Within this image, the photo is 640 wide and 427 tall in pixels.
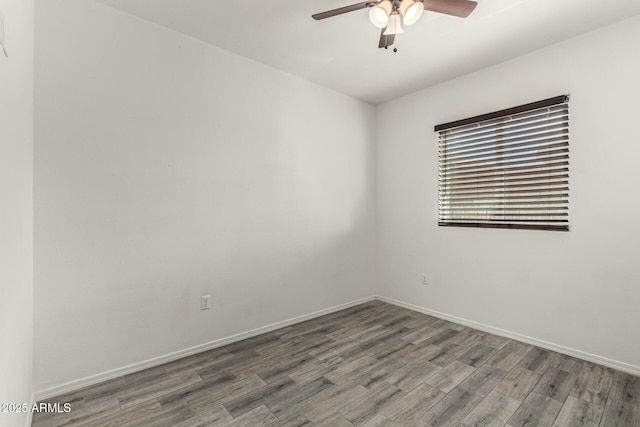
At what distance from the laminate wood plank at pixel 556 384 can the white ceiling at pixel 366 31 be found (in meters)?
2.63

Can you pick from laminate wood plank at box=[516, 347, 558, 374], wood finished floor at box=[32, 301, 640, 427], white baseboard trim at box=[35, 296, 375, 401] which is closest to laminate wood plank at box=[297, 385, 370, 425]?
wood finished floor at box=[32, 301, 640, 427]

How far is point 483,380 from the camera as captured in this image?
7.17 ft

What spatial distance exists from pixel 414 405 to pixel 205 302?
1.79 m

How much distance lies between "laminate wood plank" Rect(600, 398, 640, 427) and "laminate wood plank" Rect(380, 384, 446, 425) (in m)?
0.89

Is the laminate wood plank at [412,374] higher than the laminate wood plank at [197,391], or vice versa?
the laminate wood plank at [197,391]

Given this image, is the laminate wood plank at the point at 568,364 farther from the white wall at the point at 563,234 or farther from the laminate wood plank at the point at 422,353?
the laminate wood plank at the point at 422,353

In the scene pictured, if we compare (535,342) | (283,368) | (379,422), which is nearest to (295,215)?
(283,368)

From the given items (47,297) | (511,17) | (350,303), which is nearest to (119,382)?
(47,297)

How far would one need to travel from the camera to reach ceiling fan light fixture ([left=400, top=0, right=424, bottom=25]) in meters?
1.77

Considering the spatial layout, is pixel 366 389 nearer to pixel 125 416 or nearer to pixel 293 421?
pixel 293 421

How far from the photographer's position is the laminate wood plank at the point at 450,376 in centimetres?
212

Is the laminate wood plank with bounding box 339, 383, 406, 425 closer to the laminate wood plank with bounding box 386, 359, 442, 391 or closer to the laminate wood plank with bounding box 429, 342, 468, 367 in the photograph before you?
the laminate wood plank with bounding box 386, 359, 442, 391

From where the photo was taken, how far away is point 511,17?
225 centimetres

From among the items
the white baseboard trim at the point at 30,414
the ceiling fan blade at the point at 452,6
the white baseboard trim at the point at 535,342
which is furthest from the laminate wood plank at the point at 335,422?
the ceiling fan blade at the point at 452,6
